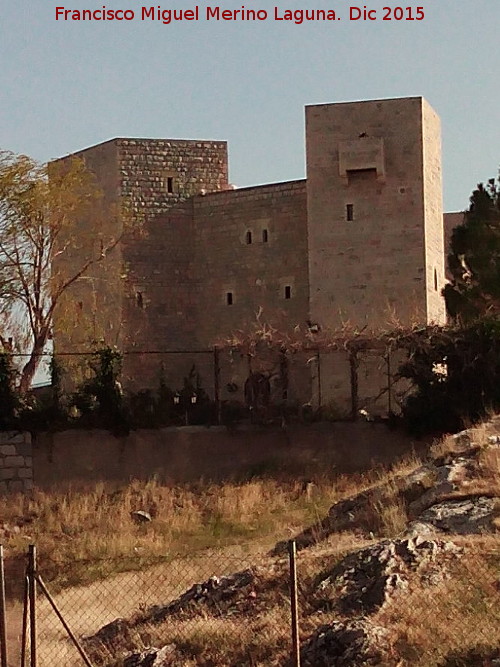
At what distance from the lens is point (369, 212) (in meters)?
30.3

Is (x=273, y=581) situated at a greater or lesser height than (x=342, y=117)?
lesser

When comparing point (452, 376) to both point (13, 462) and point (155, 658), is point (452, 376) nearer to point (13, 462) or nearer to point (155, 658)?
point (13, 462)

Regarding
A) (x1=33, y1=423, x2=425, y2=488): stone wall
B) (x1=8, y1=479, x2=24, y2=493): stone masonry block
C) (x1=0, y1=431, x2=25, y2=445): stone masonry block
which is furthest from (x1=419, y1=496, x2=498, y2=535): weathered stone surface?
(x1=0, y1=431, x2=25, y2=445): stone masonry block

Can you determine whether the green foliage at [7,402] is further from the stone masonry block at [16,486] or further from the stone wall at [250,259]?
the stone wall at [250,259]

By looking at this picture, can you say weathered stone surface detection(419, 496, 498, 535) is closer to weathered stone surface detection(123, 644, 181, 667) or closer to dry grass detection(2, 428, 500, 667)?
dry grass detection(2, 428, 500, 667)

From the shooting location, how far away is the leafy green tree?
86.5 feet

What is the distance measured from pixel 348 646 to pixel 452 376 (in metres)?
14.5

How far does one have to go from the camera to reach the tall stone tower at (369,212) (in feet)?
98.5

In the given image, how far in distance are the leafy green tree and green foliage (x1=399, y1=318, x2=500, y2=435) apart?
1965 mm

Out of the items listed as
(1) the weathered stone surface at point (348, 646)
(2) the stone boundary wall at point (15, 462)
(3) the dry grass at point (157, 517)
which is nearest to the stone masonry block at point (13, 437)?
(2) the stone boundary wall at point (15, 462)

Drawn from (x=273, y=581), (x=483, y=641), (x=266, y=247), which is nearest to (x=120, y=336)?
(x=266, y=247)

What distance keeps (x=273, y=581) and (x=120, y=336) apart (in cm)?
2125

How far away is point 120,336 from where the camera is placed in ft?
107

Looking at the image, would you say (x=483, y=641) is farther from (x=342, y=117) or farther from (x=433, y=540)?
(x=342, y=117)
